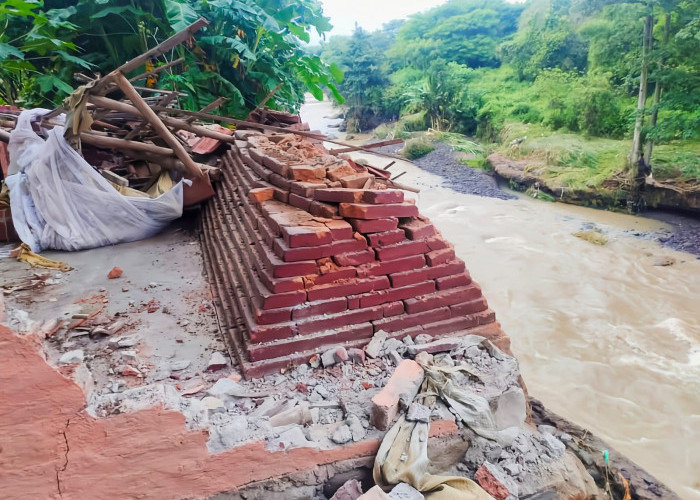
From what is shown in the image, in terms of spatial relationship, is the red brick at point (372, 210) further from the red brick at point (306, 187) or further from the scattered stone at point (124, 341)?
the scattered stone at point (124, 341)

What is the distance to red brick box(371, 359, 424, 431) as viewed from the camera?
6.38 feet

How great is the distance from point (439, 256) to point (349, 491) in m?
1.36

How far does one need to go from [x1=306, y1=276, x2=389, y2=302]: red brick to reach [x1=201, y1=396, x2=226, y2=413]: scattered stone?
677 millimetres

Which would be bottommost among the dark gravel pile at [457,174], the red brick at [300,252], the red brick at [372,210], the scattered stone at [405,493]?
the dark gravel pile at [457,174]

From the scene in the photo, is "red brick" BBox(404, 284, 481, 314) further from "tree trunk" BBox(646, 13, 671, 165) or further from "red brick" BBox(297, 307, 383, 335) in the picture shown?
"tree trunk" BBox(646, 13, 671, 165)

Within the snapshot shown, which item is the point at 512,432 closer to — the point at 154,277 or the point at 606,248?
the point at 154,277

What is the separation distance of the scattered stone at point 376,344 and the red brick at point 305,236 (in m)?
0.59

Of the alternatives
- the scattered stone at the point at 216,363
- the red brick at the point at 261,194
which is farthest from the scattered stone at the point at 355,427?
the red brick at the point at 261,194

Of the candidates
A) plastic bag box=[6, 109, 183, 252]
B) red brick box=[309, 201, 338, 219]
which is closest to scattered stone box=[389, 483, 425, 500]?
red brick box=[309, 201, 338, 219]

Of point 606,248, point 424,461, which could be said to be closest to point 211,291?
point 424,461

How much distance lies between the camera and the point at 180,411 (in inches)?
69.0

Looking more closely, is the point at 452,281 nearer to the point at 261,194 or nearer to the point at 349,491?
the point at 349,491

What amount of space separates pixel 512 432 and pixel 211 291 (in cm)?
229

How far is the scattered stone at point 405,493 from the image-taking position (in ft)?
5.65
